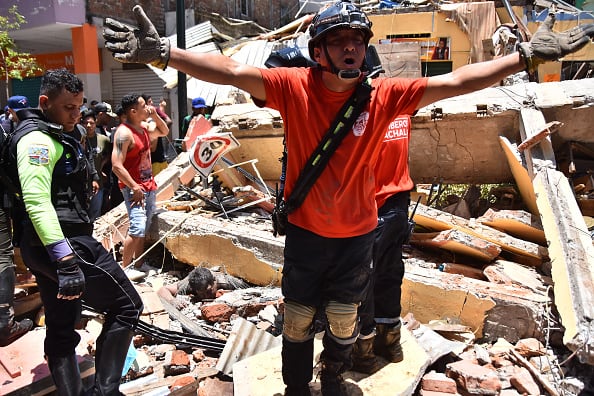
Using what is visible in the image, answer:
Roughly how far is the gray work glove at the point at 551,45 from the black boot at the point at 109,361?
2688 mm

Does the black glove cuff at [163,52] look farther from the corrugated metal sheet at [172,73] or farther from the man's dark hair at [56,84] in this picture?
the corrugated metal sheet at [172,73]

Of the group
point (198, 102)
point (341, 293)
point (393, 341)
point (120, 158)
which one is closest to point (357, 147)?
point (341, 293)

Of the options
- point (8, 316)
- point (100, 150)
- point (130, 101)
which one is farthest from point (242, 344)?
point (100, 150)

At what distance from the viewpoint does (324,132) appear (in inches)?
93.7

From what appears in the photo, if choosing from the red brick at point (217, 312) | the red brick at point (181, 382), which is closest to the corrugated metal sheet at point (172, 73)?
the red brick at point (217, 312)

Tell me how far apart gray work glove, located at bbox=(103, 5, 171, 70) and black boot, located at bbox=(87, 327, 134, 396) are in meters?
1.61

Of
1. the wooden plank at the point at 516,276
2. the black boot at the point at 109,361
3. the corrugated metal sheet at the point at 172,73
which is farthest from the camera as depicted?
the corrugated metal sheet at the point at 172,73

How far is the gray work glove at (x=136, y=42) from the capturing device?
2.08m

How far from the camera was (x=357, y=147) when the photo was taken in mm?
2414

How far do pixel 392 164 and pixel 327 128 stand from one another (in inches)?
39.6

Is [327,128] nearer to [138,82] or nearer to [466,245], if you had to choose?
[466,245]

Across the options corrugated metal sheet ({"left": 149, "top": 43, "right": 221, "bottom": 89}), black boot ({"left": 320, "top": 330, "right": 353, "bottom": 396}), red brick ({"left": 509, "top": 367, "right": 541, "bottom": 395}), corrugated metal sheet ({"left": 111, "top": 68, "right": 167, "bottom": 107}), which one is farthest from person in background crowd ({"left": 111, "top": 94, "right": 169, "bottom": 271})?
corrugated metal sheet ({"left": 111, "top": 68, "right": 167, "bottom": 107})

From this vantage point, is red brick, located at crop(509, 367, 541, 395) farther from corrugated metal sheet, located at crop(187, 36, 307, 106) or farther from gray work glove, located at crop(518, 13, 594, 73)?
corrugated metal sheet, located at crop(187, 36, 307, 106)

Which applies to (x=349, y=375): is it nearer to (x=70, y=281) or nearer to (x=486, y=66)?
(x=70, y=281)
